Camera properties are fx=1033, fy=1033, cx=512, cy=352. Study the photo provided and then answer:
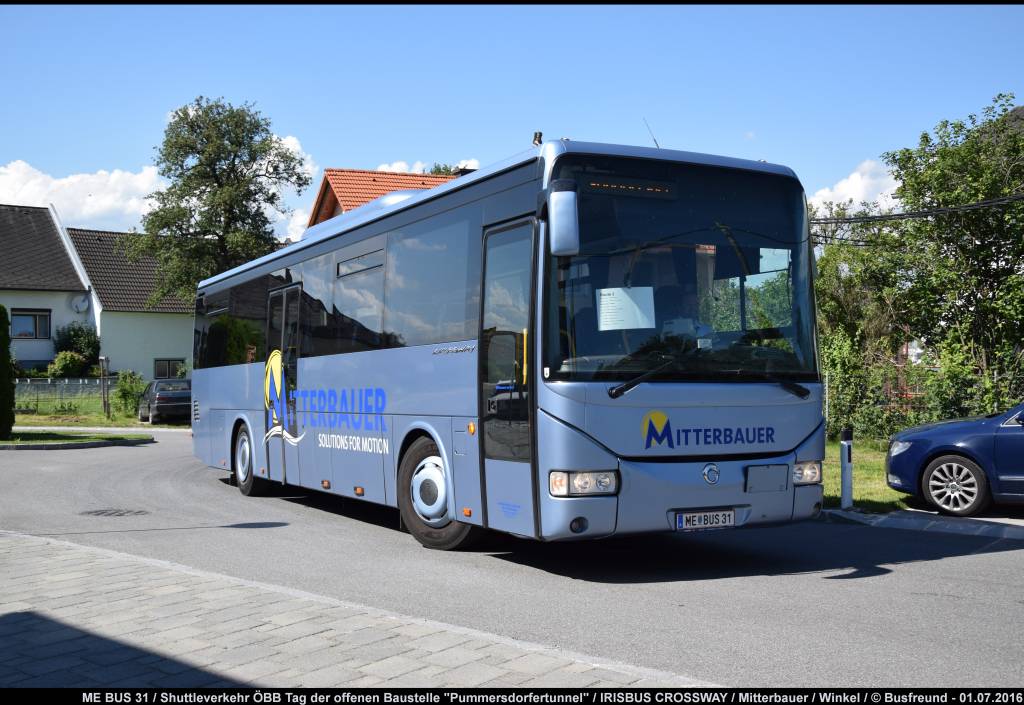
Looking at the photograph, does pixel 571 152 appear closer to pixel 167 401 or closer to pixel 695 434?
pixel 695 434

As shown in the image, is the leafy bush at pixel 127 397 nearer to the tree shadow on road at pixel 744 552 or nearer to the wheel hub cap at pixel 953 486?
the tree shadow on road at pixel 744 552

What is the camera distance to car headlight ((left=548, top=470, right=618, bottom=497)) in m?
7.76

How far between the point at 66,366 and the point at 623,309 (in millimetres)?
51052

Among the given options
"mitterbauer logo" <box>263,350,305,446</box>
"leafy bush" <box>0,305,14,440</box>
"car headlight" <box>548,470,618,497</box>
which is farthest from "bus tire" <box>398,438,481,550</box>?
"leafy bush" <box>0,305,14,440</box>

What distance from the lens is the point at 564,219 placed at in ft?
24.6

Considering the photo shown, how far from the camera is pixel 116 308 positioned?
56.8 meters

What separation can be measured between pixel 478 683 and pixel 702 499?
3.64m

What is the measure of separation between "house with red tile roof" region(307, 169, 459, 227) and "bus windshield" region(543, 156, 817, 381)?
30962 mm

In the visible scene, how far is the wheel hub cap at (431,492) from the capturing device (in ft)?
31.6

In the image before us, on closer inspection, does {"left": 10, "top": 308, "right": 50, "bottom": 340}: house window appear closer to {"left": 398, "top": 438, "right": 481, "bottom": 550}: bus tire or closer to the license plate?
{"left": 398, "top": 438, "right": 481, "bottom": 550}: bus tire

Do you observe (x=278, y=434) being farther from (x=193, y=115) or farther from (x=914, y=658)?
(x=193, y=115)

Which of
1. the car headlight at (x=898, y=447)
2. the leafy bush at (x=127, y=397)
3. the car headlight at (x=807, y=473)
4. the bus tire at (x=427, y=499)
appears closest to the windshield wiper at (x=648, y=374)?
the car headlight at (x=807, y=473)

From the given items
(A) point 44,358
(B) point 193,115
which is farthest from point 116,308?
(B) point 193,115

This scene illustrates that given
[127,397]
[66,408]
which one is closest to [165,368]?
[66,408]
